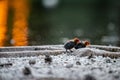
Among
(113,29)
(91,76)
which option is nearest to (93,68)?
(91,76)

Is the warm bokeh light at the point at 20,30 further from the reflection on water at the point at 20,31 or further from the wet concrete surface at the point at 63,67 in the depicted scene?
the wet concrete surface at the point at 63,67

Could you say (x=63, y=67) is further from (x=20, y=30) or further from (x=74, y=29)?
(x=74, y=29)

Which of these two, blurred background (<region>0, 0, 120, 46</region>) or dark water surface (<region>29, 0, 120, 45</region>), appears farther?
dark water surface (<region>29, 0, 120, 45</region>)

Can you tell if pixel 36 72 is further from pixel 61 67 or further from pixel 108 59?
pixel 108 59

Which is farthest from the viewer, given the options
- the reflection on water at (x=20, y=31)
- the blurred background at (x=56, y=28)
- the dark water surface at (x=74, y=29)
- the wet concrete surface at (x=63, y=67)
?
the dark water surface at (x=74, y=29)

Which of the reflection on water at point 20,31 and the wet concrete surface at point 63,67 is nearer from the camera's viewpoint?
the wet concrete surface at point 63,67

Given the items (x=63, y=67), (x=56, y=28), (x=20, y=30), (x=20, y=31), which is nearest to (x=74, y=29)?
(x=56, y=28)

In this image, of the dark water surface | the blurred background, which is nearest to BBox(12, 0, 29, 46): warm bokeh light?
the blurred background

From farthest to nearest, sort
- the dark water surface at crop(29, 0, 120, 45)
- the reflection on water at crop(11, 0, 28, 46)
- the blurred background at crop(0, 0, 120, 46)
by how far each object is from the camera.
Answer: the dark water surface at crop(29, 0, 120, 45), the blurred background at crop(0, 0, 120, 46), the reflection on water at crop(11, 0, 28, 46)

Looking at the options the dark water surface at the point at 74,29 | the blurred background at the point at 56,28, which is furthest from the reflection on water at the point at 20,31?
the dark water surface at the point at 74,29

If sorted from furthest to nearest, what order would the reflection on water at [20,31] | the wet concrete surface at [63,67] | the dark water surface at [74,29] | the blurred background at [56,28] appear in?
1. the dark water surface at [74,29]
2. the blurred background at [56,28]
3. the reflection on water at [20,31]
4. the wet concrete surface at [63,67]

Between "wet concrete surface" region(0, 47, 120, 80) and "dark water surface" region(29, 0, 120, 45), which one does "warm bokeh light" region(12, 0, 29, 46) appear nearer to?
"dark water surface" region(29, 0, 120, 45)
